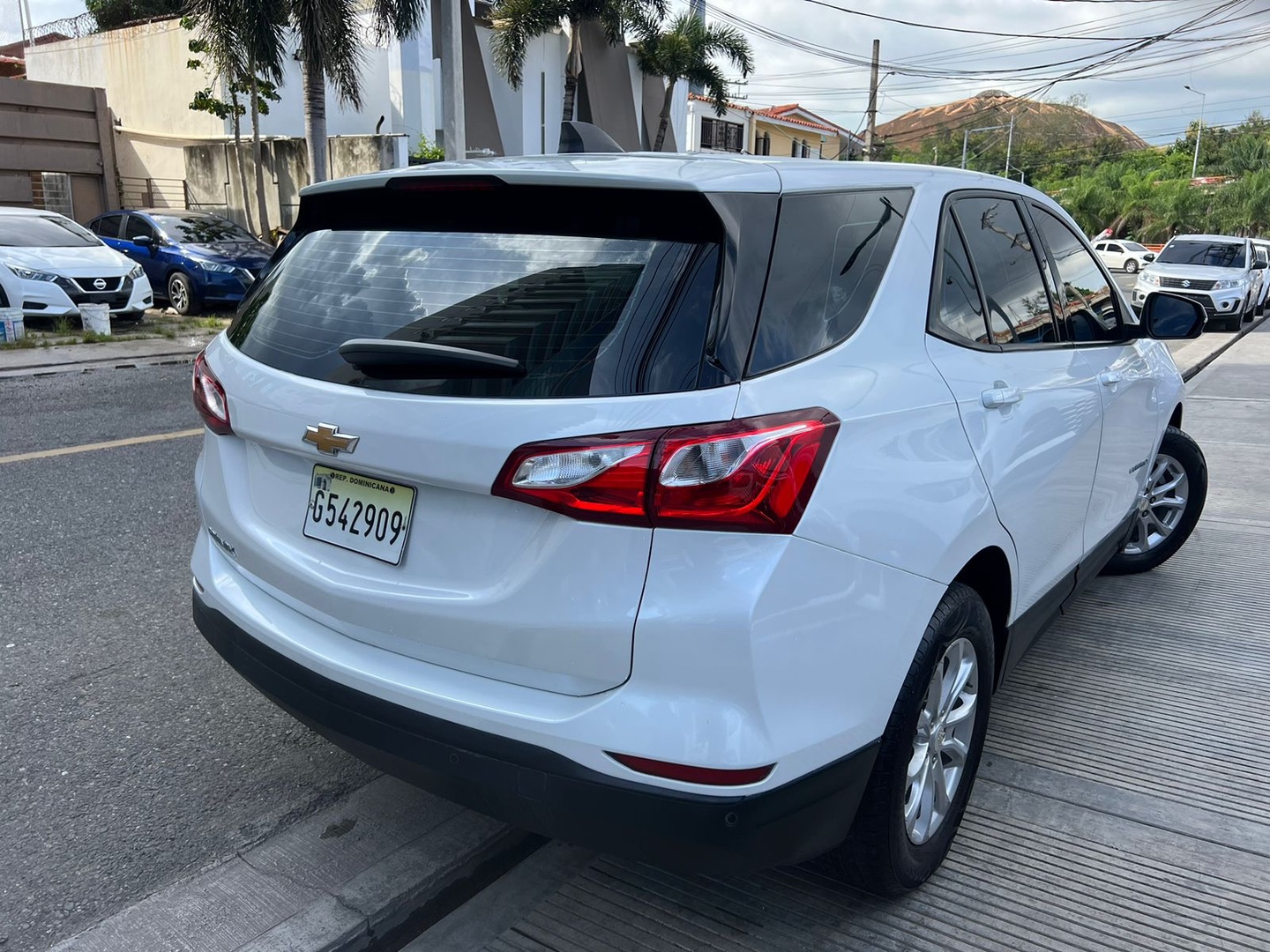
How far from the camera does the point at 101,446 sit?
22.6ft

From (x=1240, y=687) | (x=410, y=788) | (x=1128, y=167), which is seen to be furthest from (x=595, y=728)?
(x=1128, y=167)

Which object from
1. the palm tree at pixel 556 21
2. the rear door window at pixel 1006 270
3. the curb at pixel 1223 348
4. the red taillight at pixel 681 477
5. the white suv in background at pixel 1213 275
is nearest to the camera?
the red taillight at pixel 681 477

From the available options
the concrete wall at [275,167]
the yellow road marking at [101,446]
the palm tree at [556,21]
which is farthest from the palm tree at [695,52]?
the yellow road marking at [101,446]

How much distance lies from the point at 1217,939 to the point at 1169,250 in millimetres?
21771

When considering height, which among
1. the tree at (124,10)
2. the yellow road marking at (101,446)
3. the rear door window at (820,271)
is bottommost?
the yellow road marking at (101,446)

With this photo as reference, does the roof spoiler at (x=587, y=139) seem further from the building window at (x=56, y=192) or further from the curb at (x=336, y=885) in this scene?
the building window at (x=56, y=192)

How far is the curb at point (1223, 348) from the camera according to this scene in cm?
1219

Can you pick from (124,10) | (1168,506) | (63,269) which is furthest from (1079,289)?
(124,10)

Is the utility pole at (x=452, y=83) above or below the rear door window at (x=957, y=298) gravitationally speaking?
above

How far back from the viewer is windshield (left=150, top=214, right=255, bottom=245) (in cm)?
1583

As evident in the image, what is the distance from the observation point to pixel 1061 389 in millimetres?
3201

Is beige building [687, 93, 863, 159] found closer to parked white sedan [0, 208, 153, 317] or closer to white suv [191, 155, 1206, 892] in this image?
parked white sedan [0, 208, 153, 317]

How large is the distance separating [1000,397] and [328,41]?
16.3 meters

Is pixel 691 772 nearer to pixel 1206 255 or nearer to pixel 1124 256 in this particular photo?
pixel 1206 255
